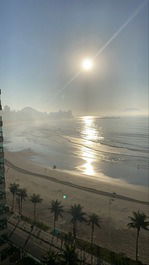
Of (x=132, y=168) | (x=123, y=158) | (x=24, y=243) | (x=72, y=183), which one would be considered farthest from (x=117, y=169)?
(x=24, y=243)

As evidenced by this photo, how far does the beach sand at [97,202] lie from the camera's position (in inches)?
1538

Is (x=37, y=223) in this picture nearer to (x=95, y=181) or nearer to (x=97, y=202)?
(x=97, y=202)

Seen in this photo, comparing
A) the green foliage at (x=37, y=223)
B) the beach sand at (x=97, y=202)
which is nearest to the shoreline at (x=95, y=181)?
the beach sand at (x=97, y=202)

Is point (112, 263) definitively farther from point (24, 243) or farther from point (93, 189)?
point (93, 189)

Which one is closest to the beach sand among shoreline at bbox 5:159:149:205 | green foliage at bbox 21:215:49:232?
shoreline at bbox 5:159:149:205

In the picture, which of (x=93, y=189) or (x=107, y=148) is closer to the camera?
(x=93, y=189)

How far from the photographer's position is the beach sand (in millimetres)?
39062

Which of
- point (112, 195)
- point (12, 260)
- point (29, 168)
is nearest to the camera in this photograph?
point (12, 260)

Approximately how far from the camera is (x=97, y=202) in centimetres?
5422

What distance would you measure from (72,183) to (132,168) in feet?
103

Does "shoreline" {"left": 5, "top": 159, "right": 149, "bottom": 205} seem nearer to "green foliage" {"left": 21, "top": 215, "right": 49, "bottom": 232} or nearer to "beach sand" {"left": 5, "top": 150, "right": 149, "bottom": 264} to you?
"beach sand" {"left": 5, "top": 150, "right": 149, "bottom": 264}

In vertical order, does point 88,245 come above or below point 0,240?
below

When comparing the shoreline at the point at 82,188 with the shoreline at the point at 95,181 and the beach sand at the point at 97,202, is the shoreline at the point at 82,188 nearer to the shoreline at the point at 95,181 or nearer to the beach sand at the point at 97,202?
the shoreline at the point at 95,181

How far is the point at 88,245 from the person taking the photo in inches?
1437
